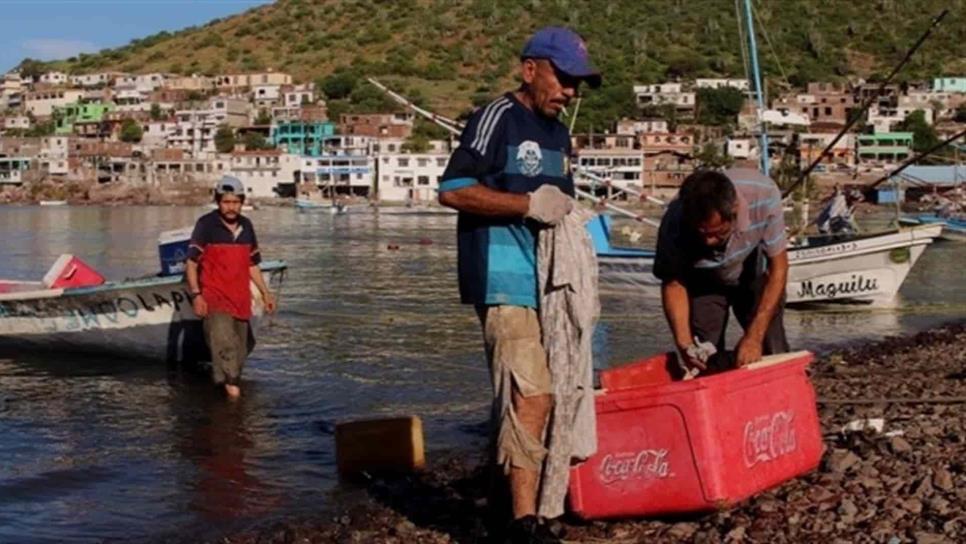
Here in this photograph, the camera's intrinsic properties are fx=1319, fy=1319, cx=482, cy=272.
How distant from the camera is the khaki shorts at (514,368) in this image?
456 cm

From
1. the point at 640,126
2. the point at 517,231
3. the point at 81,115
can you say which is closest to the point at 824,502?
the point at 517,231

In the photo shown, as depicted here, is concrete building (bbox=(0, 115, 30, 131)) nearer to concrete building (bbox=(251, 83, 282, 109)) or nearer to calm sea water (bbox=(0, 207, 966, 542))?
concrete building (bbox=(251, 83, 282, 109))

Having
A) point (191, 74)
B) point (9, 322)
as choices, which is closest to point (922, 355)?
point (9, 322)

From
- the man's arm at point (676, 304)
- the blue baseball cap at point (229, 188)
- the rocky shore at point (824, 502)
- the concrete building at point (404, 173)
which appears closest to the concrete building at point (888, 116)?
the concrete building at point (404, 173)

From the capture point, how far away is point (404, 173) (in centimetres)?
11875

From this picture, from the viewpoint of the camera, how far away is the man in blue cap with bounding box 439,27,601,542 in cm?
454

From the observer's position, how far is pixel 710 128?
12925 centimetres

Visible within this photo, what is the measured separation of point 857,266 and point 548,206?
1564 centimetres

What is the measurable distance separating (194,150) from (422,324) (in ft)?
424

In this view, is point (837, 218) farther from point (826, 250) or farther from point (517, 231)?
point (517, 231)

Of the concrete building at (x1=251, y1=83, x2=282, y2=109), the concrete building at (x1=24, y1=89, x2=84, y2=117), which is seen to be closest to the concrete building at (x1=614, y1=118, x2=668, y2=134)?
the concrete building at (x1=251, y1=83, x2=282, y2=109)

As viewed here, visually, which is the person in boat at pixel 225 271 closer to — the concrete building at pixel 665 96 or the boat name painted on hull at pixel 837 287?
the boat name painted on hull at pixel 837 287

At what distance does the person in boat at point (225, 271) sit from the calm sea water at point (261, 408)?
55 centimetres

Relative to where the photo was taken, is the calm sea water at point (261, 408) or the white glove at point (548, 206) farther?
the calm sea water at point (261, 408)
